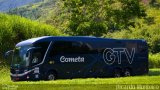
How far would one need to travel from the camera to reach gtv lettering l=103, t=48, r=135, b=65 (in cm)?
2934

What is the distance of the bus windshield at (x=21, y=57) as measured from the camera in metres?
25.1

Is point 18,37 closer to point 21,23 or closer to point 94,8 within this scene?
point 21,23

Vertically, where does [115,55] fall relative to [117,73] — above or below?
above

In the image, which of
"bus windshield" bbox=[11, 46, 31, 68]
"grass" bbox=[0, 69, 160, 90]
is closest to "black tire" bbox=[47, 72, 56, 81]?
"bus windshield" bbox=[11, 46, 31, 68]

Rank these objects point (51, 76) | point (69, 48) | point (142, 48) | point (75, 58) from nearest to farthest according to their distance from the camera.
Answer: point (51, 76) < point (69, 48) < point (75, 58) < point (142, 48)

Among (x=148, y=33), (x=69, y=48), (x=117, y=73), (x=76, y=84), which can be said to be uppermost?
(x=148, y=33)

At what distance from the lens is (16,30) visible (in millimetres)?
34375

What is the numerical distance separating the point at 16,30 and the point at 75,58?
884cm

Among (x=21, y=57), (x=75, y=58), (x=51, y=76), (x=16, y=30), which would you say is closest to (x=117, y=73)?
(x=75, y=58)

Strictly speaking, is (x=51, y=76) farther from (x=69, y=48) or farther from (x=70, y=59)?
(x=69, y=48)

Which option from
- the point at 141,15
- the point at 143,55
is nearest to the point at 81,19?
the point at 141,15

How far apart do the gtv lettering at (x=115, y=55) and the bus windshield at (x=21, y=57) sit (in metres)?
6.13

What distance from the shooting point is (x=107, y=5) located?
4125 centimetres

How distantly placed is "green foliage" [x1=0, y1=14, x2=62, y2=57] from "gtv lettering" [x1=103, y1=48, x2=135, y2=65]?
8010mm
